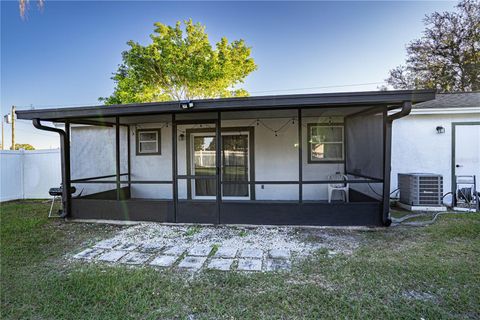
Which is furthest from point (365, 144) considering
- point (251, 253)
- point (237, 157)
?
point (251, 253)

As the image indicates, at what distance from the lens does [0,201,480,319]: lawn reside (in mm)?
2195

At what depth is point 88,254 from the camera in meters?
3.63

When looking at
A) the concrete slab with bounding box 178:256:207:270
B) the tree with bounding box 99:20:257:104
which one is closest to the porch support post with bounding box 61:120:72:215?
the concrete slab with bounding box 178:256:207:270

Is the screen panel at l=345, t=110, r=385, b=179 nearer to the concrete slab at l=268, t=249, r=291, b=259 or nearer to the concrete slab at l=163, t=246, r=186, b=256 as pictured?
the concrete slab at l=268, t=249, r=291, b=259

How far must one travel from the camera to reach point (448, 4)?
1424 cm

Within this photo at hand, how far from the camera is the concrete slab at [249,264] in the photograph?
3.07 m

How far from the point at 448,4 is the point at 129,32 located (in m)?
18.2

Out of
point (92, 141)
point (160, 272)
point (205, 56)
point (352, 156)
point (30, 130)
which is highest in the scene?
point (205, 56)

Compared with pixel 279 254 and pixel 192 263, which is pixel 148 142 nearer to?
pixel 192 263

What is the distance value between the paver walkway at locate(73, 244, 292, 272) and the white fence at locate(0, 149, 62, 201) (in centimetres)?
603

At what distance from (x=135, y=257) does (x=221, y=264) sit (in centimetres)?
127

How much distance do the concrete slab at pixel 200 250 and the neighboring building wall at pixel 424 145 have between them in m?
5.37

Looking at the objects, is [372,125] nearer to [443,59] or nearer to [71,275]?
[71,275]

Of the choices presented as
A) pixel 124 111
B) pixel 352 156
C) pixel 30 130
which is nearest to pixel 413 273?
pixel 352 156
